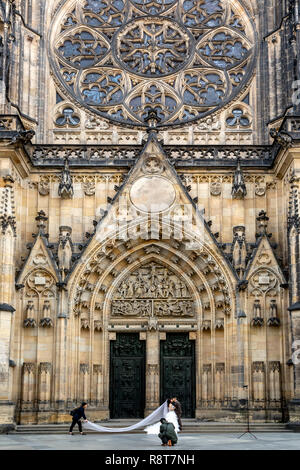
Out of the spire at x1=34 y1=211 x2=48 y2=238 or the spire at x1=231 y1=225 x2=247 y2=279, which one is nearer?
the spire at x1=231 y1=225 x2=247 y2=279

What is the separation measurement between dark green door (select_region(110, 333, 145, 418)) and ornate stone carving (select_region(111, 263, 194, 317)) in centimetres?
80

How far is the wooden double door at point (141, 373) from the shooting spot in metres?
21.6

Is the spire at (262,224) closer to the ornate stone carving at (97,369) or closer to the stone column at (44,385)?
the ornate stone carving at (97,369)

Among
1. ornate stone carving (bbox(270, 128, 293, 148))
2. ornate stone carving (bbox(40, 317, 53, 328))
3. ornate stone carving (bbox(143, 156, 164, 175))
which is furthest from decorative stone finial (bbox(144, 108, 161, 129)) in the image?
ornate stone carving (bbox(40, 317, 53, 328))

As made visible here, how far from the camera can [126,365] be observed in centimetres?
2181

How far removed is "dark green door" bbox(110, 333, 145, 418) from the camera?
2156 centimetres

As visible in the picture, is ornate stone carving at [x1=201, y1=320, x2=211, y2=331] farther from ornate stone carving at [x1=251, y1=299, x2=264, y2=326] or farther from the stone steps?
the stone steps

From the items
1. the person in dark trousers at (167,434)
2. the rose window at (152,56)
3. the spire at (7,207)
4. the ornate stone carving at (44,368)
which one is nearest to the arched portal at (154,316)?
the ornate stone carving at (44,368)

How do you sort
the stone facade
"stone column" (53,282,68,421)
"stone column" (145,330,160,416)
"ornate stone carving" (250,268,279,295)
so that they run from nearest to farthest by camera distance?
"stone column" (53,282,68,421) → the stone facade → "ornate stone carving" (250,268,279,295) → "stone column" (145,330,160,416)

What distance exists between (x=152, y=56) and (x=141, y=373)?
1035 cm

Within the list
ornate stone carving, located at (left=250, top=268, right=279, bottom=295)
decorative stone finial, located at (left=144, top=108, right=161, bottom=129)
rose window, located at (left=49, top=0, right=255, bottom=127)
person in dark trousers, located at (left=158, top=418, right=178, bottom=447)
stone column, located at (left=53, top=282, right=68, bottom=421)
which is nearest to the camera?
person in dark trousers, located at (left=158, top=418, right=178, bottom=447)

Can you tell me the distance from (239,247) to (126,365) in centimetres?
478
